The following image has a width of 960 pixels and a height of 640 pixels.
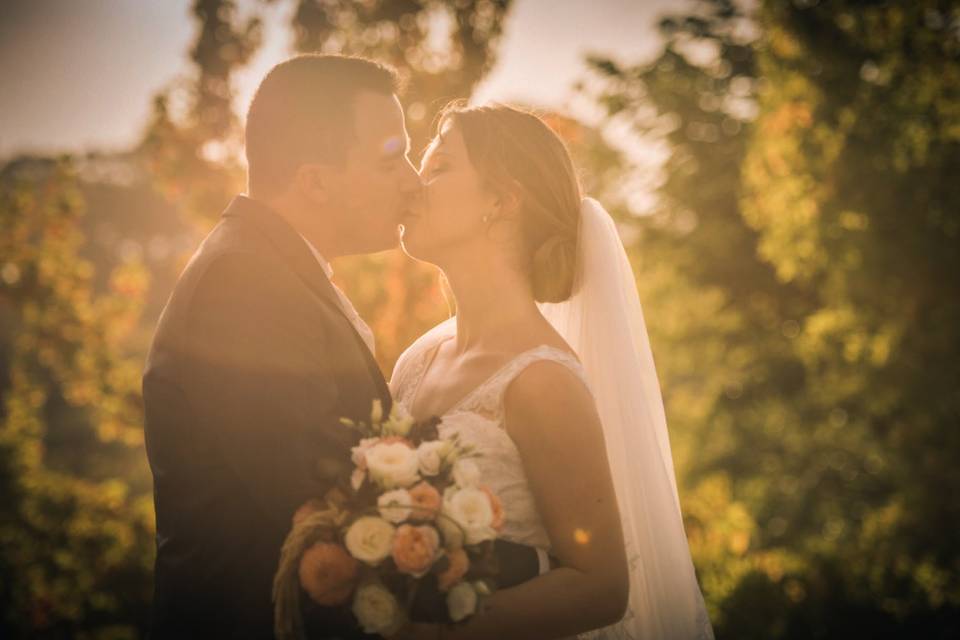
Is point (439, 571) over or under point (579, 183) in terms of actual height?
under

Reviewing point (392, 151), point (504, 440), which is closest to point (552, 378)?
point (504, 440)

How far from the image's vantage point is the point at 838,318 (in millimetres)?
10492

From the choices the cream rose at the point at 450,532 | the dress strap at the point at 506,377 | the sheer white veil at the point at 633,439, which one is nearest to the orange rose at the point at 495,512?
the cream rose at the point at 450,532

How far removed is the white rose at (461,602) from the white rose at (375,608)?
0.16 meters

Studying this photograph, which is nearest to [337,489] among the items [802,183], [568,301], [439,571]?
[439,571]

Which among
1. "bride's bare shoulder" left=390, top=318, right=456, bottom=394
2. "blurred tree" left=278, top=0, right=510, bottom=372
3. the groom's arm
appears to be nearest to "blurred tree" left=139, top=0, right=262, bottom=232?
"blurred tree" left=278, top=0, right=510, bottom=372

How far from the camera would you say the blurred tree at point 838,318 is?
25.6ft

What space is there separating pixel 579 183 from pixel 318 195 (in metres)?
1.28

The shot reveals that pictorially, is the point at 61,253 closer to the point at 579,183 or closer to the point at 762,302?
the point at 579,183

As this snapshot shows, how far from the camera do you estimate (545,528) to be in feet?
10.3

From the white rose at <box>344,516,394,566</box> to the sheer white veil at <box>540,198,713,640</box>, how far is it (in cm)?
152

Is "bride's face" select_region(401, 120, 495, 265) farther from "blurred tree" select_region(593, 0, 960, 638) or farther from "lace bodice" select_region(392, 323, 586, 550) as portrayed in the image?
"blurred tree" select_region(593, 0, 960, 638)

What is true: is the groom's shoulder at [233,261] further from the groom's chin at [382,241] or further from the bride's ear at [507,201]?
the bride's ear at [507,201]

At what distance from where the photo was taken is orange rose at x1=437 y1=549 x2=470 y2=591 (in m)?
2.30
